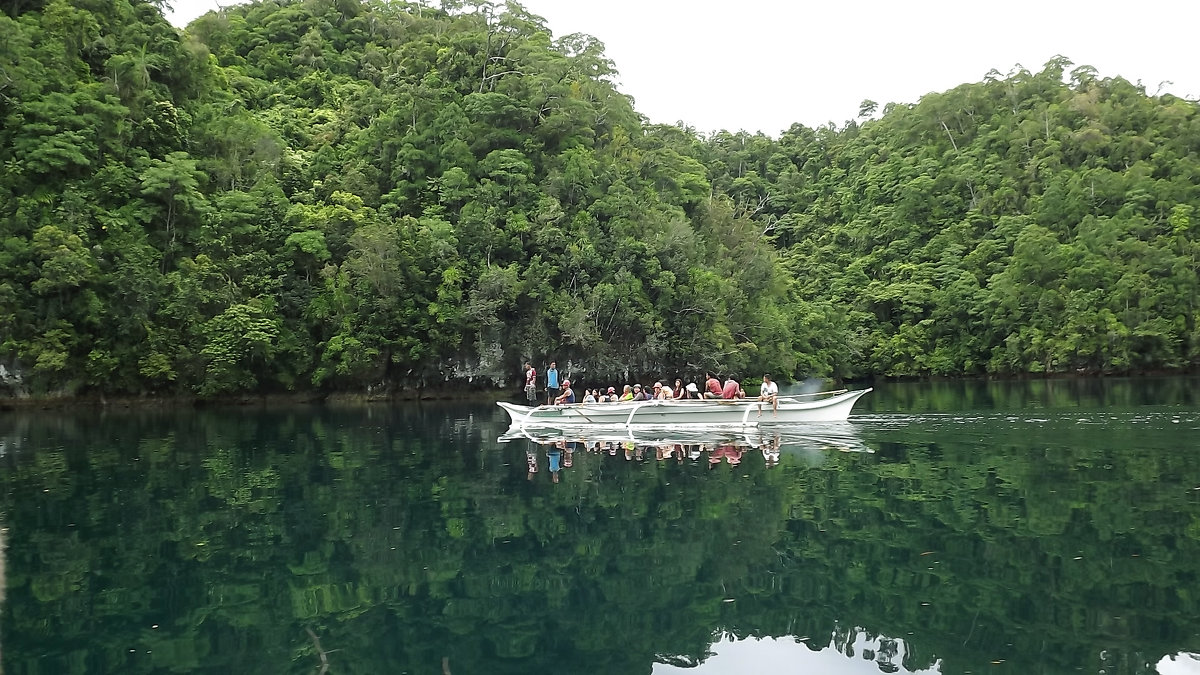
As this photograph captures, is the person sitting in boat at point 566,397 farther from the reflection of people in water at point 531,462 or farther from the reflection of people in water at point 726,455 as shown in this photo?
the reflection of people in water at point 726,455

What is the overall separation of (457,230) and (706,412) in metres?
23.0

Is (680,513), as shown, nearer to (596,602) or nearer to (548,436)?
(596,602)

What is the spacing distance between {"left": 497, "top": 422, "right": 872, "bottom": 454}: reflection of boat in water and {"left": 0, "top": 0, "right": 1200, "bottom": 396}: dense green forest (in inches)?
648

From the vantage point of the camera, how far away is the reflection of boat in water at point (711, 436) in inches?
719

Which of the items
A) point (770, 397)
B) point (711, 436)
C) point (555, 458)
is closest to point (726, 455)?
point (555, 458)

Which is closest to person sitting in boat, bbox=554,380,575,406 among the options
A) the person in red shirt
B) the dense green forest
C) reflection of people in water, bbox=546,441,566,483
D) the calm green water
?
reflection of people in water, bbox=546,441,566,483

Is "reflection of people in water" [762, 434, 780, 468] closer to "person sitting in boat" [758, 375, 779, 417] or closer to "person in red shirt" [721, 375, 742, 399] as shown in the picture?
"person sitting in boat" [758, 375, 779, 417]

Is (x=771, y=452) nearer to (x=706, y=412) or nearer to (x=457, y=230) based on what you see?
(x=706, y=412)

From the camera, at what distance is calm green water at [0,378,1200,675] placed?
21.4ft

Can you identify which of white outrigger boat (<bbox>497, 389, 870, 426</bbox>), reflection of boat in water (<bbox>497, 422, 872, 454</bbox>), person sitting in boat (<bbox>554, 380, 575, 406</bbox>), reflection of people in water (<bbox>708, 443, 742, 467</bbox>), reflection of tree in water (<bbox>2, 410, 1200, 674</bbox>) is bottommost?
reflection of tree in water (<bbox>2, 410, 1200, 674</bbox>)

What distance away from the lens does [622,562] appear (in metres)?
8.98

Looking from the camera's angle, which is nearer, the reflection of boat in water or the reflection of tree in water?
the reflection of tree in water

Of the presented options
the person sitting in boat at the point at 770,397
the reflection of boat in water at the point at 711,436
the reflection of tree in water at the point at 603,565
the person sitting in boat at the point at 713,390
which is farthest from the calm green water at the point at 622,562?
the person sitting in boat at the point at 713,390

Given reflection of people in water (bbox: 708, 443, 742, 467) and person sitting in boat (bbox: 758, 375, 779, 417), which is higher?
person sitting in boat (bbox: 758, 375, 779, 417)
